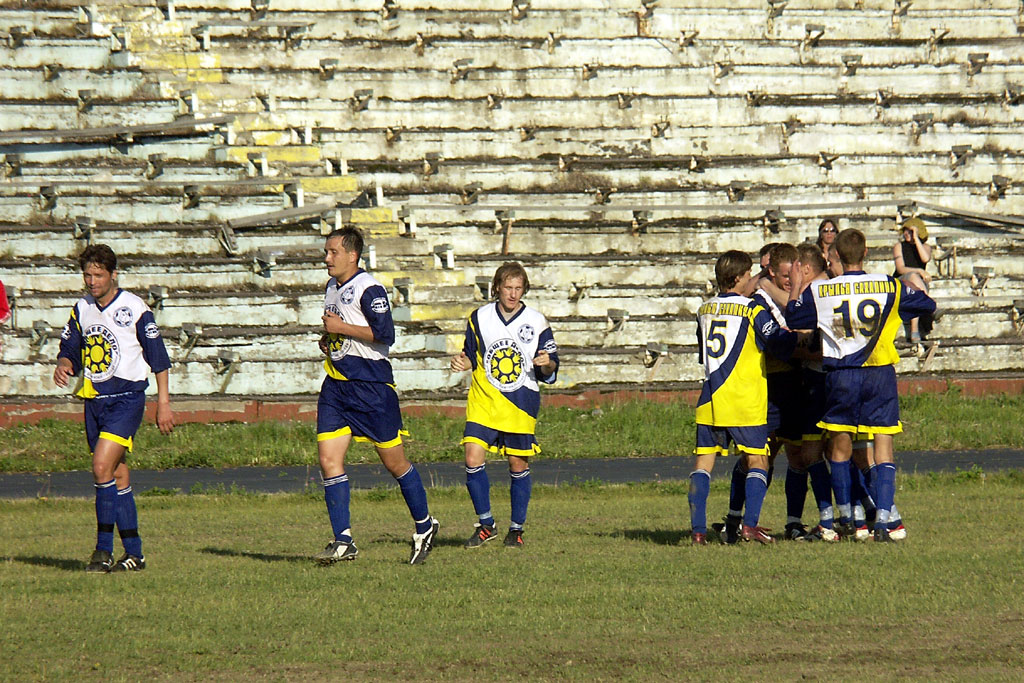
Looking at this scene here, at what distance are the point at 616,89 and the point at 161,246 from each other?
29.6 ft

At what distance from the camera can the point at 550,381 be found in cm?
1020

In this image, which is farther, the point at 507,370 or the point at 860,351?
the point at 507,370

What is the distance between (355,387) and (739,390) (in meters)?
2.88

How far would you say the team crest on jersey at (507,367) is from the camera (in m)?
10.1

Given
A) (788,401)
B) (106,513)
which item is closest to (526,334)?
(788,401)

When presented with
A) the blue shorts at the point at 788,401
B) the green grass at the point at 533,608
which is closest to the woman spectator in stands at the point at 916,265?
the blue shorts at the point at 788,401

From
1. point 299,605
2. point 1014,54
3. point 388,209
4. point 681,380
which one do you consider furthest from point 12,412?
point 1014,54

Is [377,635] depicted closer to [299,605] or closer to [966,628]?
[299,605]

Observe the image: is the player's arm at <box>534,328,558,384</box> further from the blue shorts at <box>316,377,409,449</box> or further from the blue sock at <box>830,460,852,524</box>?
the blue sock at <box>830,460,852,524</box>

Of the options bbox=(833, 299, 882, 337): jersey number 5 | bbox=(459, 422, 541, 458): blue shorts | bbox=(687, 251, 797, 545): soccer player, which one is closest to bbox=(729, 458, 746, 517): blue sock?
bbox=(687, 251, 797, 545): soccer player

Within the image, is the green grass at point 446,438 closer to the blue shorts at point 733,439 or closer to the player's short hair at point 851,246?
the blue shorts at point 733,439

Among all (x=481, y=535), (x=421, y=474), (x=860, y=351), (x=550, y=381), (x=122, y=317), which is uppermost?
(x=122, y=317)

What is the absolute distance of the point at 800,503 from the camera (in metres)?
10.2

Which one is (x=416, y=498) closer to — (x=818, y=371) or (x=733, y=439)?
(x=733, y=439)
